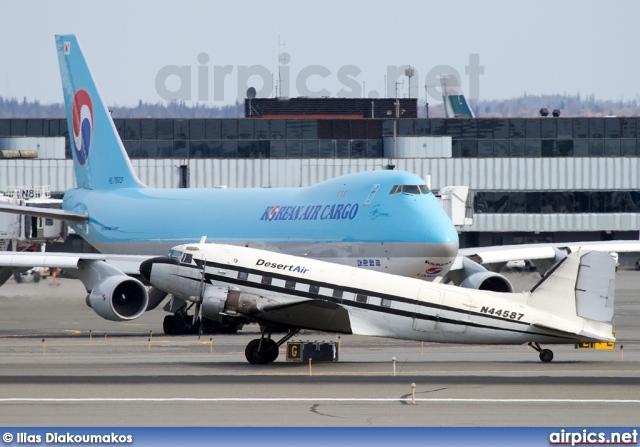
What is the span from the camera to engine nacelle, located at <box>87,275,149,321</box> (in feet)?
126

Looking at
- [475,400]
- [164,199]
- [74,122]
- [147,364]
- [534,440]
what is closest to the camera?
[534,440]

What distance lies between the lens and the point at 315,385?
25.2 metres

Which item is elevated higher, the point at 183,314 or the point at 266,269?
the point at 266,269

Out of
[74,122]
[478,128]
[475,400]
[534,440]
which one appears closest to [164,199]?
[74,122]

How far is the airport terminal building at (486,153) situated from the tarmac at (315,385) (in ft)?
144

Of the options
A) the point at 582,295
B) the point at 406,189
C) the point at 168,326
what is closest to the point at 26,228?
the point at 168,326

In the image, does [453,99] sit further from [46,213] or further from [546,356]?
[546,356]

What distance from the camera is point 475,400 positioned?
74.1 feet

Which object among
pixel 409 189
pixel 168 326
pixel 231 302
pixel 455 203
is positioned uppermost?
pixel 409 189

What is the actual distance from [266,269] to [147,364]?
4056 millimetres

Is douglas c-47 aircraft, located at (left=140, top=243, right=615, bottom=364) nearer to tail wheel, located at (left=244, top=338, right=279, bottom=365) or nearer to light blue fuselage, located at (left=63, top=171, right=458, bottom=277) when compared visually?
tail wheel, located at (left=244, top=338, right=279, bottom=365)

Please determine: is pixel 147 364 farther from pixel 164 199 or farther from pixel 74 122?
pixel 74 122

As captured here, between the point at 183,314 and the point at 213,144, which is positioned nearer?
the point at 183,314

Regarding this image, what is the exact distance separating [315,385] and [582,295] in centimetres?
767
